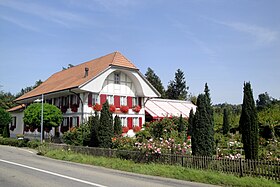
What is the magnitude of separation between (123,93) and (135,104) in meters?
2.38

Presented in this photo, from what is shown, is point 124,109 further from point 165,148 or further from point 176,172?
point 176,172

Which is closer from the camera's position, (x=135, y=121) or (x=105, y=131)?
(x=105, y=131)

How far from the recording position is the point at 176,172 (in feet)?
45.9

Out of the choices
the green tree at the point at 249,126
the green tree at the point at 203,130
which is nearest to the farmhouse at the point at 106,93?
the green tree at the point at 203,130

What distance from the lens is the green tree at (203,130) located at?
1655 cm

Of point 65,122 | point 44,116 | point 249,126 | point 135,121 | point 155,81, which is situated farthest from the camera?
point 155,81

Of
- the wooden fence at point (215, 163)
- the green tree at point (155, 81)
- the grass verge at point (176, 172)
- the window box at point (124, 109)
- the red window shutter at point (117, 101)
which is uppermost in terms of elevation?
the green tree at point (155, 81)

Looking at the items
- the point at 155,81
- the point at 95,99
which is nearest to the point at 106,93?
the point at 95,99

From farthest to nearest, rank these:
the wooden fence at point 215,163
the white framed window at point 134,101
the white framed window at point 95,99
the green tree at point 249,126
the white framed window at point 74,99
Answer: the white framed window at point 134,101 < the white framed window at point 74,99 < the white framed window at point 95,99 < the green tree at point 249,126 < the wooden fence at point 215,163

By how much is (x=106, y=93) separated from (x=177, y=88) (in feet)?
165

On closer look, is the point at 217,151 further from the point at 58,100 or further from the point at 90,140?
the point at 58,100

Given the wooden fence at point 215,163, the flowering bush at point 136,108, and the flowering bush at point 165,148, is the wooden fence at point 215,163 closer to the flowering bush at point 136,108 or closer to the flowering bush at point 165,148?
the flowering bush at point 165,148

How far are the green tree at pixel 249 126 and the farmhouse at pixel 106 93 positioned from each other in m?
19.5

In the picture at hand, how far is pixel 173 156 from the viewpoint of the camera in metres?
16.2
